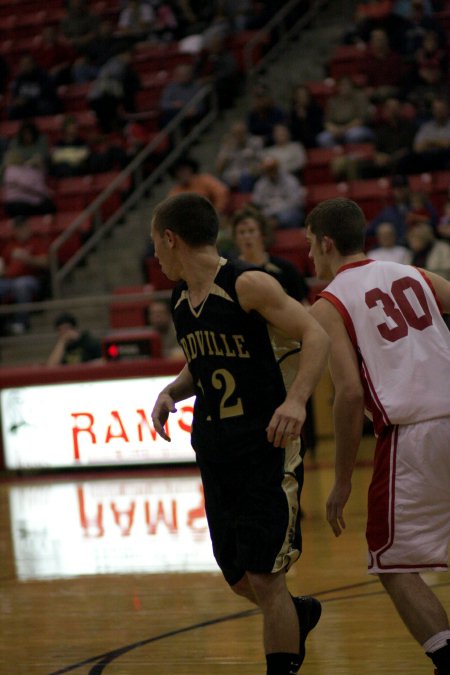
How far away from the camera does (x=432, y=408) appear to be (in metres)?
3.85

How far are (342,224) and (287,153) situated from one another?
10287 mm

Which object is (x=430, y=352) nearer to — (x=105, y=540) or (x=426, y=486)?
(x=426, y=486)

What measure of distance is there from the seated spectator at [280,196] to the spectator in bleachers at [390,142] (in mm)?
849

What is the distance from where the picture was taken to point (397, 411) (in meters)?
3.85

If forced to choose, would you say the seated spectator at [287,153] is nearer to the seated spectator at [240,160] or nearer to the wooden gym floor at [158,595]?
the seated spectator at [240,160]

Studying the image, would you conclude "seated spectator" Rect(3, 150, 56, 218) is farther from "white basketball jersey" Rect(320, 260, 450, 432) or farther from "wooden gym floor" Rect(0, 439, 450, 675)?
"white basketball jersey" Rect(320, 260, 450, 432)

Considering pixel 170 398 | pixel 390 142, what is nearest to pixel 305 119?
pixel 390 142

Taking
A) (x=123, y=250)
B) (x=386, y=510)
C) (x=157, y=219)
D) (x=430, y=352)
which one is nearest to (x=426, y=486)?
(x=386, y=510)

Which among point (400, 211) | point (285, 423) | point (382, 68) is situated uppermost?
point (285, 423)

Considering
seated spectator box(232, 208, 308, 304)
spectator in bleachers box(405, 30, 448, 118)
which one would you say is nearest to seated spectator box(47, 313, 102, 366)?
seated spectator box(232, 208, 308, 304)

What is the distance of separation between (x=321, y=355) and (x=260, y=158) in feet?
34.8

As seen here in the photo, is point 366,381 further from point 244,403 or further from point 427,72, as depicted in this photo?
point 427,72

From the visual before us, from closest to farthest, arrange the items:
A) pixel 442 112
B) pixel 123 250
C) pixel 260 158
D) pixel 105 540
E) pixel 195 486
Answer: pixel 105 540 → pixel 195 486 → pixel 442 112 → pixel 260 158 → pixel 123 250

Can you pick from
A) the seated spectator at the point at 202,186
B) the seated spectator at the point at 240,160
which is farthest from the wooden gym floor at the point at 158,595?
the seated spectator at the point at 240,160
